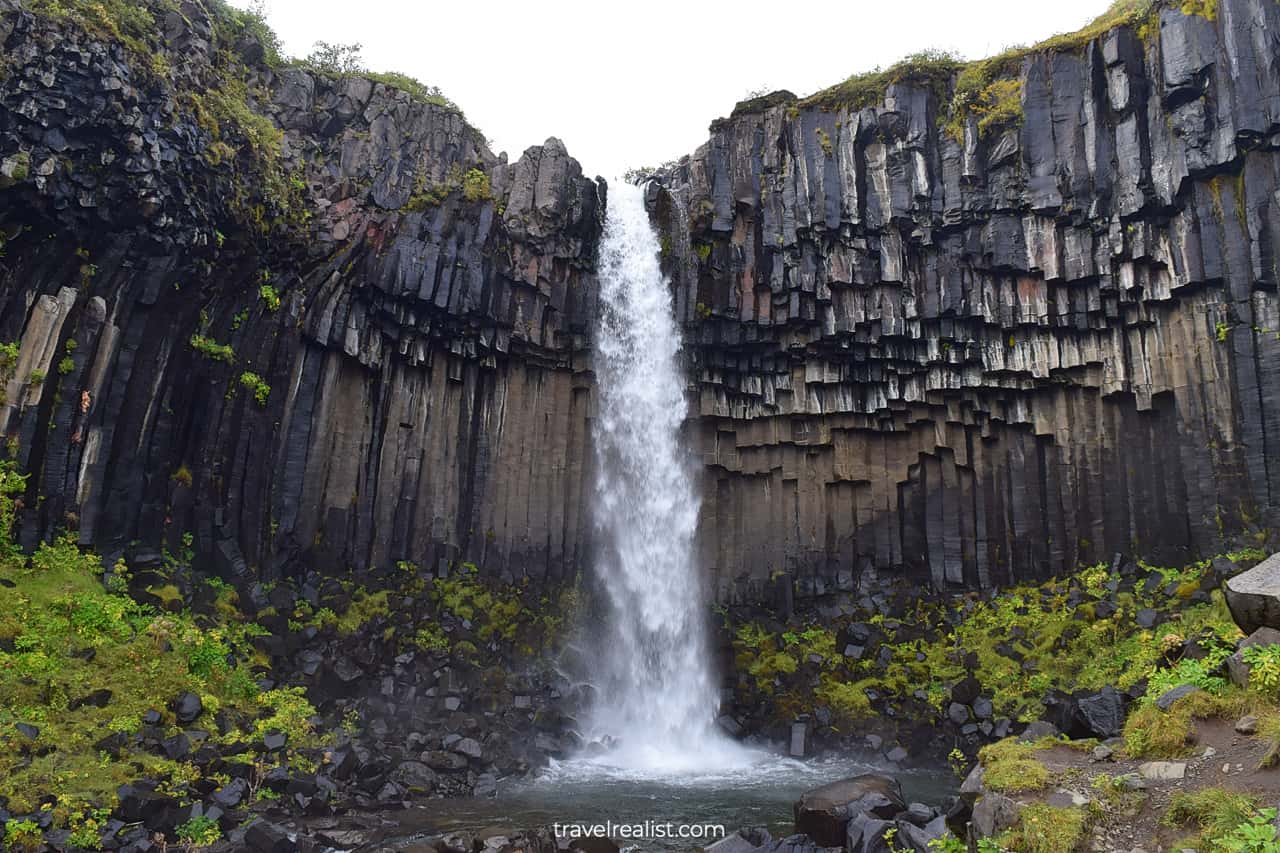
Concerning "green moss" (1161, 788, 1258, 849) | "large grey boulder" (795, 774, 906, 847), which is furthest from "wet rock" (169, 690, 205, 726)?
"green moss" (1161, 788, 1258, 849)

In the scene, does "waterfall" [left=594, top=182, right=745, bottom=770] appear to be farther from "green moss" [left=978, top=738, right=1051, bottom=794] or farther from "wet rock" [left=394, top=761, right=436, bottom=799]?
"green moss" [left=978, top=738, right=1051, bottom=794]

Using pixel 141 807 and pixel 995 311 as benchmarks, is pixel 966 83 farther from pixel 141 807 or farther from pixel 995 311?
pixel 141 807

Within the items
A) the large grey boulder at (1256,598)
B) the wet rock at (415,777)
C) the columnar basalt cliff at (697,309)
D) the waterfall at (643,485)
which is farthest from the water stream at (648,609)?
the large grey boulder at (1256,598)

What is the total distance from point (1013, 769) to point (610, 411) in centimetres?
1669

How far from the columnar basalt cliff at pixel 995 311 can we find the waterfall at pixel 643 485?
808 mm

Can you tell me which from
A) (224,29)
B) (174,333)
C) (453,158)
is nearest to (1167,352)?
(453,158)

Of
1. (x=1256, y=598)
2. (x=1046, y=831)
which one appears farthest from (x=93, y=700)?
(x=1256, y=598)

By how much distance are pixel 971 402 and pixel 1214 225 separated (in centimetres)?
677

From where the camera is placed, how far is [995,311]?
2180cm

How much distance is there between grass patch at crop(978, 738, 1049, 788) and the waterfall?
1280cm

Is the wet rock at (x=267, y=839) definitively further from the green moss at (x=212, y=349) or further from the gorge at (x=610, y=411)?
the green moss at (x=212, y=349)

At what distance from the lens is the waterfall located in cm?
2188

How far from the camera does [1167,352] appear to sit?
64.8 ft

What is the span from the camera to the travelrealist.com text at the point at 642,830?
39.8 feet
